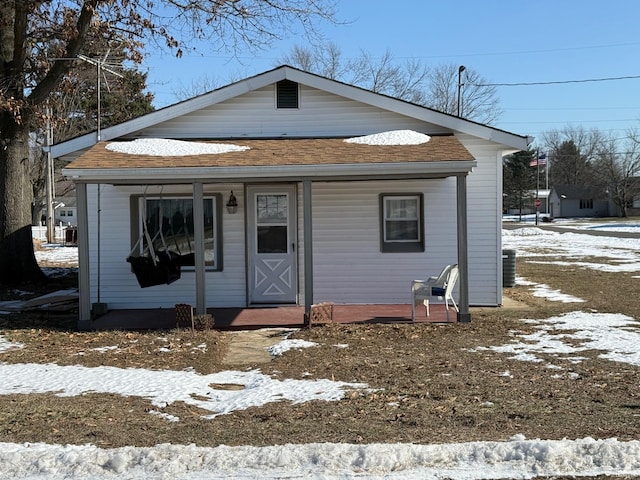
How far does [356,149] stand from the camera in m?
10.1

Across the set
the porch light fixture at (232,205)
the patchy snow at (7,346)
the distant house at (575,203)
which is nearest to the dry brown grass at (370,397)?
the patchy snow at (7,346)

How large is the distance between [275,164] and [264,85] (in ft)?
7.73

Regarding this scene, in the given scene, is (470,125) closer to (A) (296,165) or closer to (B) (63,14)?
(A) (296,165)

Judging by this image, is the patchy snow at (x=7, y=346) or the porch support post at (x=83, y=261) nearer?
the patchy snow at (x=7, y=346)

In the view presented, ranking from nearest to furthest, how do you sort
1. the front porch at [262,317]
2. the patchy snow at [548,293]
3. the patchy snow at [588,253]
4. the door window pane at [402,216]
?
the front porch at [262,317] < the door window pane at [402,216] < the patchy snow at [548,293] < the patchy snow at [588,253]

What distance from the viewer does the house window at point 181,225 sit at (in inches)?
438

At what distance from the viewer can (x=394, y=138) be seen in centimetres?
1060

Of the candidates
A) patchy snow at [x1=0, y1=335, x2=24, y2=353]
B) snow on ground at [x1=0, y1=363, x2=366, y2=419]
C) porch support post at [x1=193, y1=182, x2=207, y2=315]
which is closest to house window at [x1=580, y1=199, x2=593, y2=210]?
porch support post at [x1=193, y1=182, x2=207, y2=315]

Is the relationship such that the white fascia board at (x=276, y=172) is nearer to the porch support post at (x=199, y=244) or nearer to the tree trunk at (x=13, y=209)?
the porch support post at (x=199, y=244)

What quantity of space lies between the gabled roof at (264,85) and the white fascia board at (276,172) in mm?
2025

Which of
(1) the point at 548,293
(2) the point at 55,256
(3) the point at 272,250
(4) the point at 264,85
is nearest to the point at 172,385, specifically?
(3) the point at 272,250

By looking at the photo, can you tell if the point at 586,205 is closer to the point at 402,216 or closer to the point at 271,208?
the point at 402,216

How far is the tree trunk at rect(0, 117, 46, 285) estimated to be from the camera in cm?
1434

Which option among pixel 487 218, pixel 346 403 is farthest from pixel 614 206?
pixel 346 403
